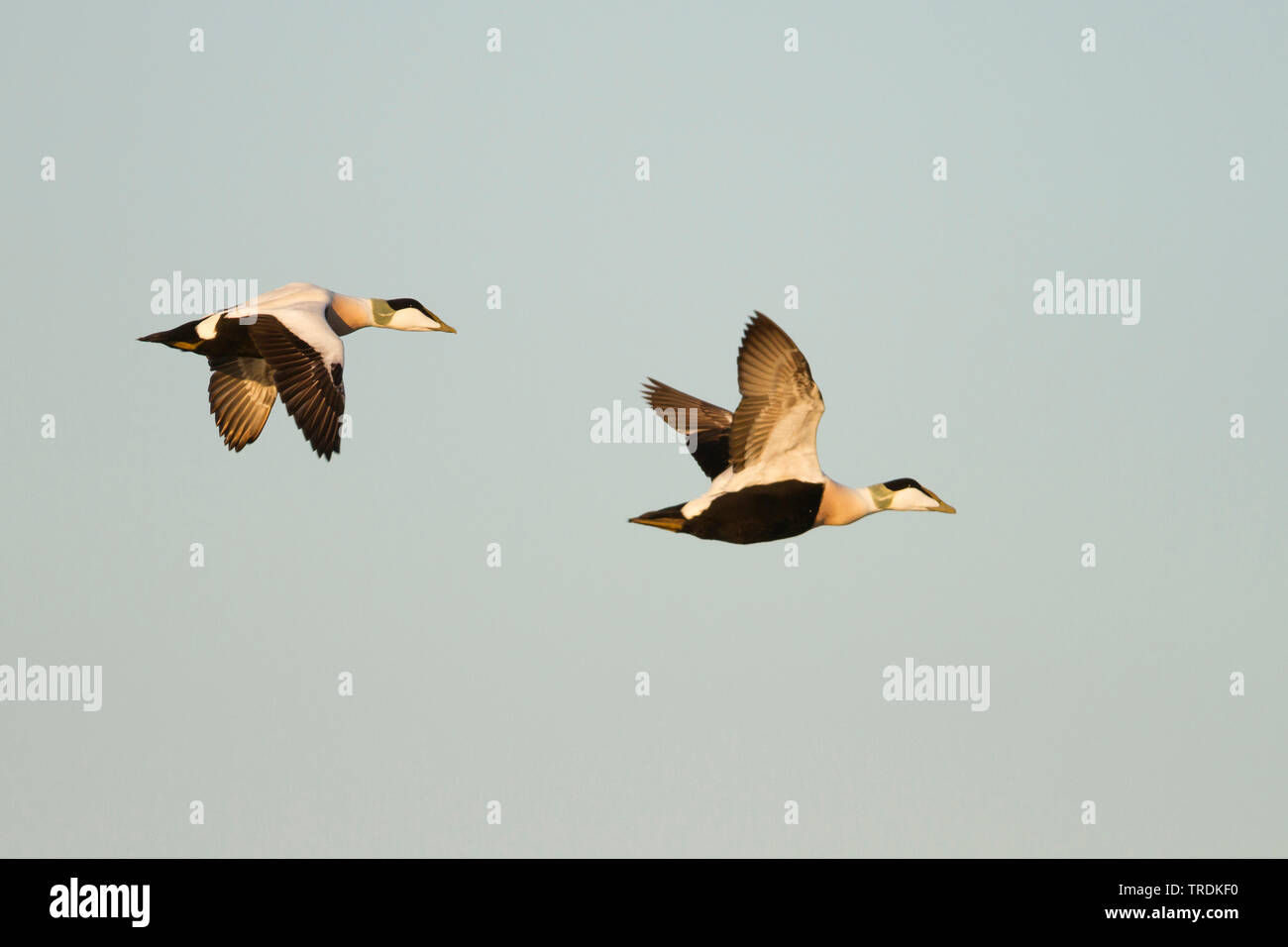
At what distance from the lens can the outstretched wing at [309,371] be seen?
24.2m

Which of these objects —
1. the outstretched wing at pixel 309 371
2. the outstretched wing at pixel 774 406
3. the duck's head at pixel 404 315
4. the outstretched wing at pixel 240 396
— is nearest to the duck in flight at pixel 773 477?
the outstretched wing at pixel 774 406

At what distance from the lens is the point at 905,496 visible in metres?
26.7

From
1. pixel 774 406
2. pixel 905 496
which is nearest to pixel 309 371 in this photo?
pixel 774 406

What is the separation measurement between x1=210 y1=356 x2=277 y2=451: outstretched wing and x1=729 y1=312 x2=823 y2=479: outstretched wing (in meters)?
6.83

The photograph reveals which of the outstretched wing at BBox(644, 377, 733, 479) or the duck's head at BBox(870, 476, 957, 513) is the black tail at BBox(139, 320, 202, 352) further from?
the duck's head at BBox(870, 476, 957, 513)

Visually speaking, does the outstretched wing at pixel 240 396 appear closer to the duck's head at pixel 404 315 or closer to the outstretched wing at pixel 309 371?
the duck's head at pixel 404 315

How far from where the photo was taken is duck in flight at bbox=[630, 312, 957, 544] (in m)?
24.4

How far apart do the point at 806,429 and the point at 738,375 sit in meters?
1.17

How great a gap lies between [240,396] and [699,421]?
252 inches

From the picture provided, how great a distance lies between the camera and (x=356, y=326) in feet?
90.4

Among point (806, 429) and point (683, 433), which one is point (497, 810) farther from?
point (806, 429)

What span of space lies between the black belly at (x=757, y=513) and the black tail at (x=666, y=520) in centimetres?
10

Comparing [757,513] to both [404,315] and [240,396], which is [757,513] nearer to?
[404,315]

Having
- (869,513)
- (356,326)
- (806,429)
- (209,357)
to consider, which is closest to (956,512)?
(869,513)
